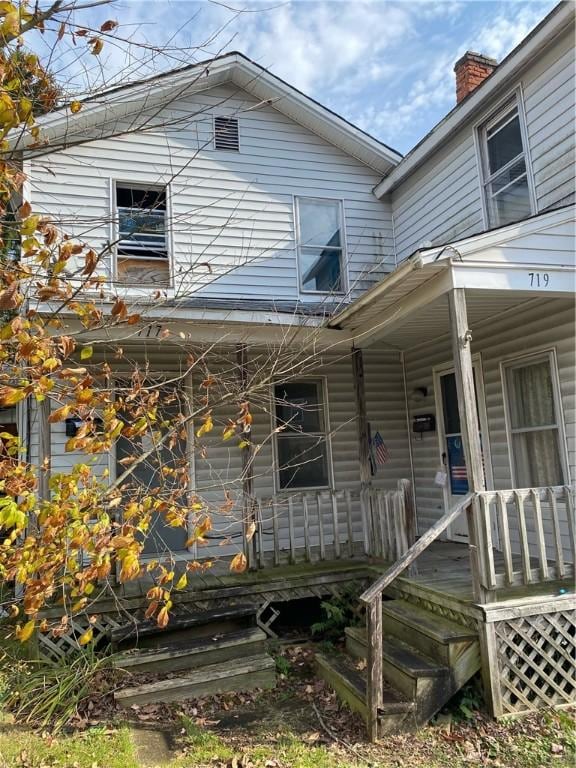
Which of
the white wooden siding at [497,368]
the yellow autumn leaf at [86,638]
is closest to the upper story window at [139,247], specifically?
the white wooden siding at [497,368]

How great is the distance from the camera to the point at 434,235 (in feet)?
28.0

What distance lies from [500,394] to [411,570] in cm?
244

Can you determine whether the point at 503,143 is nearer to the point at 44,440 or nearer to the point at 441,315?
the point at 441,315

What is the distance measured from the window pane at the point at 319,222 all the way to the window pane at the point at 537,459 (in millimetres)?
4430

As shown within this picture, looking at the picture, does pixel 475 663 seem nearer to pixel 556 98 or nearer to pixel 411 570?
pixel 411 570

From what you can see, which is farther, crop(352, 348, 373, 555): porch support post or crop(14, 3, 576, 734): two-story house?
crop(352, 348, 373, 555): porch support post

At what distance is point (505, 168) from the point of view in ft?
23.5

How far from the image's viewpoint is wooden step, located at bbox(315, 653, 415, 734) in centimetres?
424

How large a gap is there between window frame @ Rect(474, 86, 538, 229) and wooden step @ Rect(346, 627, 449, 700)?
16.3ft

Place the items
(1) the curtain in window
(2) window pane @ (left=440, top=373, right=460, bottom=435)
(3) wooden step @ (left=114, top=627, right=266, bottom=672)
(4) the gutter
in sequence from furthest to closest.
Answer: (2) window pane @ (left=440, top=373, right=460, bottom=435)
(1) the curtain in window
(3) wooden step @ (left=114, top=627, right=266, bottom=672)
(4) the gutter

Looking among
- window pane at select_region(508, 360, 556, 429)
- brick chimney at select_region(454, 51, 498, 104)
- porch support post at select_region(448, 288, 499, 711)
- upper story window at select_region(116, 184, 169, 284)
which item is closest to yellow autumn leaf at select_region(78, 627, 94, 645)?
porch support post at select_region(448, 288, 499, 711)

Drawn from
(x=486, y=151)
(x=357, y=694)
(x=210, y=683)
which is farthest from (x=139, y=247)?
(x=357, y=694)

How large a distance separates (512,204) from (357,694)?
589 centimetres

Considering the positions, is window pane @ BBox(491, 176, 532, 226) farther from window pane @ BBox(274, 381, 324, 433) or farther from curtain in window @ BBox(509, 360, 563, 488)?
window pane @ BBox(274, 381, 324, 433)
